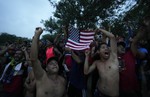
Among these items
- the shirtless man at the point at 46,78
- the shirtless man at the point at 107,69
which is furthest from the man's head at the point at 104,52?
the shirtless man at the point at 46,78

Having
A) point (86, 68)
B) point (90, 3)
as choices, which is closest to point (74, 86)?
point (86, 68)

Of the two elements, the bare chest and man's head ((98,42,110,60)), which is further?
man's head ((98,42,110,60))

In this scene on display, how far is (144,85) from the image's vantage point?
6.04 metres

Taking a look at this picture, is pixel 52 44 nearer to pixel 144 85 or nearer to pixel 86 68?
pixel 86 68

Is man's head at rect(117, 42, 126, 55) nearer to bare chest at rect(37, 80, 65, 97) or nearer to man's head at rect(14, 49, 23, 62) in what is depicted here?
bare chest at rect(37, 80, 65, 97)

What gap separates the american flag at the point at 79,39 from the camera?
266 inches

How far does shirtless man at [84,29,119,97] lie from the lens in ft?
19.0

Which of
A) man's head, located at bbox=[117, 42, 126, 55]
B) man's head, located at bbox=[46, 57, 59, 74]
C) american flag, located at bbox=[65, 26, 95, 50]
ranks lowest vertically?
man's head, located at bbox=[46, 57, 59, 74]

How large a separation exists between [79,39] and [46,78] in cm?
184

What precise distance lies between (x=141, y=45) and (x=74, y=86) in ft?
6.44

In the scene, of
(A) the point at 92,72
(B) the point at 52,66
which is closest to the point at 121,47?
(A) the point at 92,72

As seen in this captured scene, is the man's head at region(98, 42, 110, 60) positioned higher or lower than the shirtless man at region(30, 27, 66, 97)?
higher

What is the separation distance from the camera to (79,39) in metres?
6.91

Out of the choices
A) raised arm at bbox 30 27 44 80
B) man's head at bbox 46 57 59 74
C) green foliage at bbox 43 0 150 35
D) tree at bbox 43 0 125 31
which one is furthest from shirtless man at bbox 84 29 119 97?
tree at bbox 43 0 125 31
